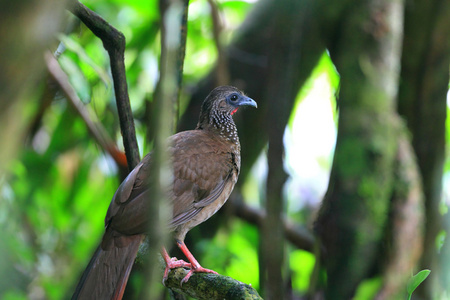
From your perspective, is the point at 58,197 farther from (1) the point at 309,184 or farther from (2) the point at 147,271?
(2) the point at 147,271

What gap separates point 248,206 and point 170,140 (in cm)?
249

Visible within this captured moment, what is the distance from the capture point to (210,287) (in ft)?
7.82

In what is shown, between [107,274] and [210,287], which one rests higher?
[107,274]

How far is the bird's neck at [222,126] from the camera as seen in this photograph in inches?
130

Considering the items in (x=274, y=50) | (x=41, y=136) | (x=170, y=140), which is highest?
(x=41, y=136)

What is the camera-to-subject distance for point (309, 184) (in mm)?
7629

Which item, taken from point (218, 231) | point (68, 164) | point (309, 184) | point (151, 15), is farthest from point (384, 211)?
point (309, 184)

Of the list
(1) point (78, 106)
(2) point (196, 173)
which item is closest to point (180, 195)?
(2) point (196, 173)

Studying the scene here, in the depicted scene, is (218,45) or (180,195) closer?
(180,195)

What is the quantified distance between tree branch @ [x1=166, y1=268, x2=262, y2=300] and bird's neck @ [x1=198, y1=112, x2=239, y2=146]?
927 mm

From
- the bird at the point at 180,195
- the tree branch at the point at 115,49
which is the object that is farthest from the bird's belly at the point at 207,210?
the tree branch at the point at 115,49

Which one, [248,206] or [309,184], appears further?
[309,184]

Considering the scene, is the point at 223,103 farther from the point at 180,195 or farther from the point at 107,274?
the point at 107,274

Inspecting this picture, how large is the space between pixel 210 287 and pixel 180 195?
0.55m
